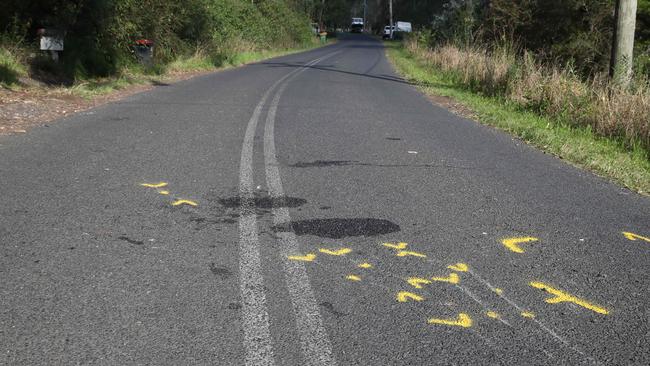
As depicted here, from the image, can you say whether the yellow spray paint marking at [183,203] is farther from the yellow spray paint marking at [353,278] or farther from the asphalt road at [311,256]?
the yellow spray paint marking at [353,278]

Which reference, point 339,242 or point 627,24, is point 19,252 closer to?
point 339,242

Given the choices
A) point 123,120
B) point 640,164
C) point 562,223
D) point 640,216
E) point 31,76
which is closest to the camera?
point 562,223

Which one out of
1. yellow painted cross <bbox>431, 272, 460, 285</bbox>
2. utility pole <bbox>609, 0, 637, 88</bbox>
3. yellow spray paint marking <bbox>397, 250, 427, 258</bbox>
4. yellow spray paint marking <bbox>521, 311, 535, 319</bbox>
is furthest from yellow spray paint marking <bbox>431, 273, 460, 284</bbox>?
utility pole <bbox>609, 0, 637, 88</bbox>

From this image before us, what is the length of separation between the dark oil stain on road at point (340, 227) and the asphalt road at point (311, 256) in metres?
0.02

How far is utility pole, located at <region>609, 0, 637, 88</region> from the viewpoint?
12.6m

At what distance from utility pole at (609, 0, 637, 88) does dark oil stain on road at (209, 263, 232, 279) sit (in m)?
10.7

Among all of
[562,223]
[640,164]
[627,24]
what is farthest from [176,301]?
[627,24]

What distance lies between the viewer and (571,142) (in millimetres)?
9289

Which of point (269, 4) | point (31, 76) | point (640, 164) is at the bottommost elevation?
point (640, 164)

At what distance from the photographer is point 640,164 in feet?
27.1

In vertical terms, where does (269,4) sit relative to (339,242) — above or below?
above

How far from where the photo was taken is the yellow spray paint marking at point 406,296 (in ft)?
11.9

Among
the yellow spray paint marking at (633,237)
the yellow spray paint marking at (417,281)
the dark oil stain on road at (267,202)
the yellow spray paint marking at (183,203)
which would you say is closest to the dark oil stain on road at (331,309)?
the yellow spray paint marking at (417,281)

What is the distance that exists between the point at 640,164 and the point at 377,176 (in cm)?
383
